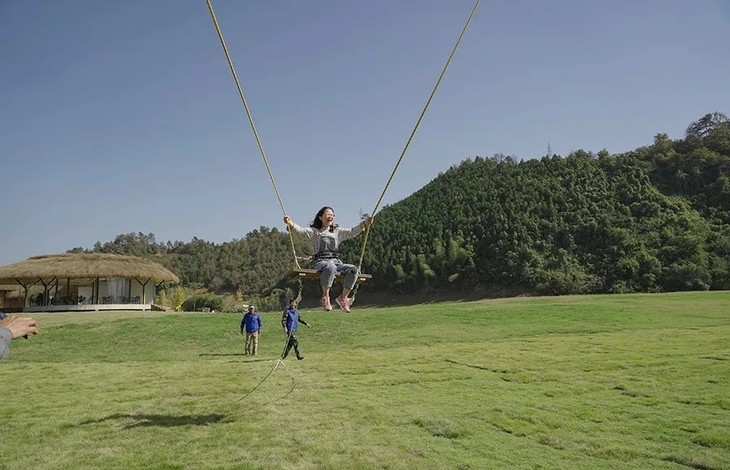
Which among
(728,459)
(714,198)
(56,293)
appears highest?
(714,198)

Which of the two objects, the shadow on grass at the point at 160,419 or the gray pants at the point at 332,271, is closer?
the gray pants at the point at 332,271

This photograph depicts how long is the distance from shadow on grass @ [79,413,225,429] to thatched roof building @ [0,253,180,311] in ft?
116

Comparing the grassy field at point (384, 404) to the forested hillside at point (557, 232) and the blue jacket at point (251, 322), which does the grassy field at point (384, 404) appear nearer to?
the blue jacket at point (251, 322)

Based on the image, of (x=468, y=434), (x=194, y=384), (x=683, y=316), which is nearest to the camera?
(x=468, y=434)

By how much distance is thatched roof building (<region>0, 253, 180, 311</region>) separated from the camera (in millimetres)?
41000

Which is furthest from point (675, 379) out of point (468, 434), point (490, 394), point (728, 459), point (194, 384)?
point (194, 384)

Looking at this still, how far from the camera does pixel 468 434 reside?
8.36m

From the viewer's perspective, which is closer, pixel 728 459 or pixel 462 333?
pixel 728 459

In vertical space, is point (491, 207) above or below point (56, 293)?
above

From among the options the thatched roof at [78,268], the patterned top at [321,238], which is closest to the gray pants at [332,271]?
the patterned top at [321,238]

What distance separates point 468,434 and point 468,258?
72.1 meters

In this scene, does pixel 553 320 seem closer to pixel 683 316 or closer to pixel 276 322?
pixel 683 316

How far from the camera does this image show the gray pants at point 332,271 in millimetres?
8859

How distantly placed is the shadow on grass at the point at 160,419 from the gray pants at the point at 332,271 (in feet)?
11.1
